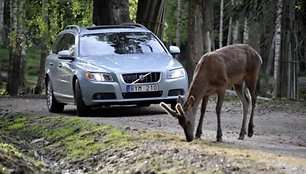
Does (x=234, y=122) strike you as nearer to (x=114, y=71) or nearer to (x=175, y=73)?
(x=175, y=73)

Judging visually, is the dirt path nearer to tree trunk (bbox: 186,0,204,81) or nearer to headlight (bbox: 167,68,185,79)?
headlight (bbox: 167,68,185,79)

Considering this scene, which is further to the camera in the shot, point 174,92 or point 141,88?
point 174,92

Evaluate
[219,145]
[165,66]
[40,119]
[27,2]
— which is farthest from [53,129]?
[27,2]

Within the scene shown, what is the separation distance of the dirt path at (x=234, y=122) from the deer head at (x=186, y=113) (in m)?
0.66

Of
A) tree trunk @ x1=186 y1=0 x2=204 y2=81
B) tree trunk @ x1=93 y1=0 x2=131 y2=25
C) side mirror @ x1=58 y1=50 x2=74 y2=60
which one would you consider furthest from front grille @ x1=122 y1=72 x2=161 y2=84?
tree trunk @ x1=186 y1=0 x2=204 y2=81

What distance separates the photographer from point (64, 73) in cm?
1733

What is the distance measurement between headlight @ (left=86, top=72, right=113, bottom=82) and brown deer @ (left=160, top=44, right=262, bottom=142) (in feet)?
10.3

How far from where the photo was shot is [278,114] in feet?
61.5

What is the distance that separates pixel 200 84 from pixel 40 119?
4.93 m

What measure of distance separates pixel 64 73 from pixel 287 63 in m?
11.6

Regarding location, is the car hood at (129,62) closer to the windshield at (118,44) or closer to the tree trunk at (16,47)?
the windshield at (118,44)

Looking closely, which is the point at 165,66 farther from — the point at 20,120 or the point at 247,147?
the point at 247,147

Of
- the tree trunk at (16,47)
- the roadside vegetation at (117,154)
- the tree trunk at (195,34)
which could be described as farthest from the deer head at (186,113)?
the tree trunk at (16,47)

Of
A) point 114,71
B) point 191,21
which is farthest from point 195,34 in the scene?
point 114,71
